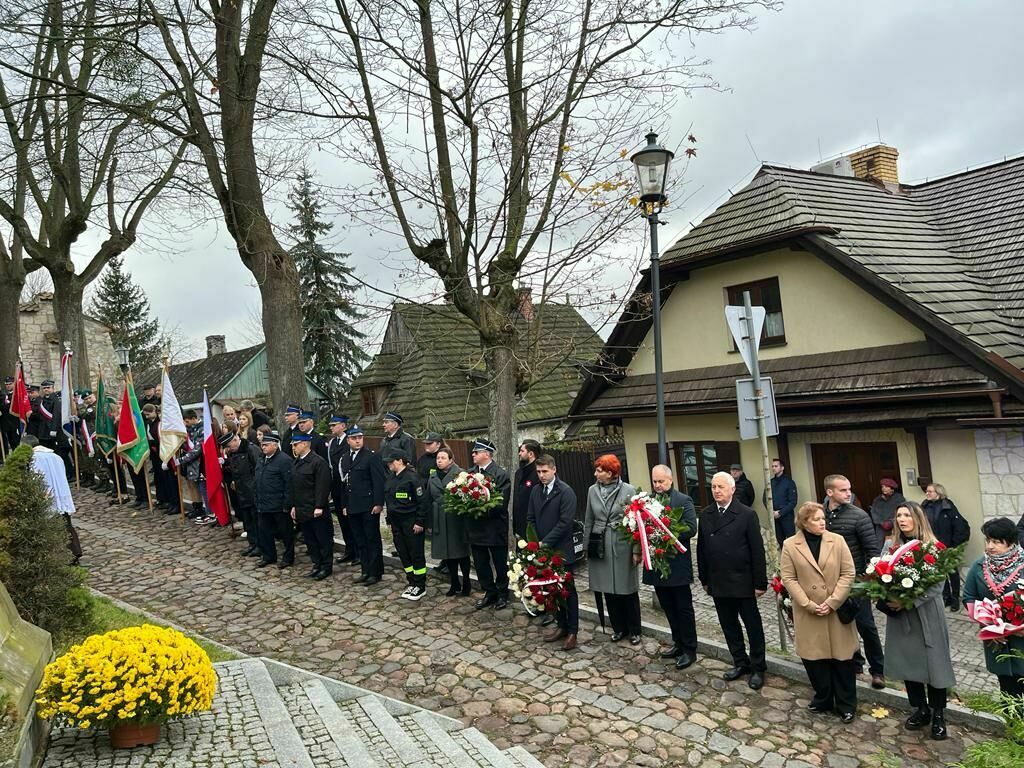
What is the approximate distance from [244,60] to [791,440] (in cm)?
1137

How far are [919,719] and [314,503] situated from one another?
7.31 m

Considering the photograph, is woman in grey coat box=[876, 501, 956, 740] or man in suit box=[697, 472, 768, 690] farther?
man in suit box=[697, 472, 768, 690]

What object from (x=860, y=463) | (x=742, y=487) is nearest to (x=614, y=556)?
Answer: (x=742, y=487)

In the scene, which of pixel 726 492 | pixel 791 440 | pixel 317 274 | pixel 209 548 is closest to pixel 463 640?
pixel 726 492

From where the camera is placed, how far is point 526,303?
1216 centimetres

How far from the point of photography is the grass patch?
6363 millimetres

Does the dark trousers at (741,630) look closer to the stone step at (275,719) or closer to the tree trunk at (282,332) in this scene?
the stone step at (275,719)

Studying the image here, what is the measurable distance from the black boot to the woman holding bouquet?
1.85 feet

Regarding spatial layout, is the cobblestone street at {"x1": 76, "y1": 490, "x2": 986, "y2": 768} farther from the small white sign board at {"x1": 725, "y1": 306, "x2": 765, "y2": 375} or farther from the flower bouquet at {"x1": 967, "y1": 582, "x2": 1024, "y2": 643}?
the small white sign board at {"x1": 725, "y1": 306, "x2": 765, "y2": 375}

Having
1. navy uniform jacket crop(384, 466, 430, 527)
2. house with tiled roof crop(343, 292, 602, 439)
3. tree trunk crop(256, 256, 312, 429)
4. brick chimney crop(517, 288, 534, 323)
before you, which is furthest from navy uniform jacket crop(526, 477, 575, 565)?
house with tiled roof crop(343, 292, 602, 439)

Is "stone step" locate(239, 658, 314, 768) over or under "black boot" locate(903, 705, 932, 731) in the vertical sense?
over

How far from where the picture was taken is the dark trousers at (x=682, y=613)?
24.2 feet

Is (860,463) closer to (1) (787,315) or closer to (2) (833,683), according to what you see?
(1) (787,315)

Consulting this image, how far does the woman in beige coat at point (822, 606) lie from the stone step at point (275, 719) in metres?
3.88
